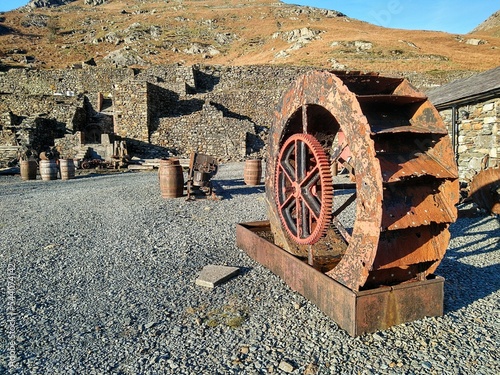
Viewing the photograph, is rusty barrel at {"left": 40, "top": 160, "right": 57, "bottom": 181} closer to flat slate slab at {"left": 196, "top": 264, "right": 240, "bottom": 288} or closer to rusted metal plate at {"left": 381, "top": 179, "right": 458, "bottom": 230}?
flat slate slab at {"left": 196, "top": 264, "right": 240, "bottom": 288}

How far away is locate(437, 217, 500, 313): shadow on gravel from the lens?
353cm

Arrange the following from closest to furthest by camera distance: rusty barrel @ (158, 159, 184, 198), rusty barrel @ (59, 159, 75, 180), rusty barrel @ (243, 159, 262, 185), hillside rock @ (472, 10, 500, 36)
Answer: rusty barrel @ (158, 159, 184, 198) < rusty barrel @ (243, 159, 262, 185) < rusty barrel @ (59, 159, 75, 180) < hillside rock @ (472, 10, 500, 36)

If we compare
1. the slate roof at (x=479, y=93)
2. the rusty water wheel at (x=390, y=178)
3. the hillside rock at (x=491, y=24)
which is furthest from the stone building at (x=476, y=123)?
the hillside rock at (x=491, y=24)

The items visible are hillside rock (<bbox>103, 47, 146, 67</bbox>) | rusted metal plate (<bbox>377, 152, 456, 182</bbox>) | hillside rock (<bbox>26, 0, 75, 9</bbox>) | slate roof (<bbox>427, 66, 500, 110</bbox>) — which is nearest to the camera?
rusted metal plate (<bbox>377, 152, 456, 182</bbox>)

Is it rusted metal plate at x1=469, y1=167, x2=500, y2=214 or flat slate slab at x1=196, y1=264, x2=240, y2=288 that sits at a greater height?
rusted metal plate at x1=469, y1=167, x2=500, y2=214

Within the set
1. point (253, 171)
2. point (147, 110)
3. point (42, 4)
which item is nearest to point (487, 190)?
point (253, 171)

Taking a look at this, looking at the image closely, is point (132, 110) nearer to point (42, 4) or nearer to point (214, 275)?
point (214, 275)

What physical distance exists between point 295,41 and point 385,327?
57224mm

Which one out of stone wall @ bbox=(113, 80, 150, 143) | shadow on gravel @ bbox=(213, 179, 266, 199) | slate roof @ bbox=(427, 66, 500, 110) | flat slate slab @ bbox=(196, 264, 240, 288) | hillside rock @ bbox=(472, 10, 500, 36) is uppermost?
hillside rock @ bbox=(472, 10, 500, 36)

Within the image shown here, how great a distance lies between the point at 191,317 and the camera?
125 inches

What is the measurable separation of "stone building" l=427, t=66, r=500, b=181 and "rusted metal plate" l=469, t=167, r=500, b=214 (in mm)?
1346

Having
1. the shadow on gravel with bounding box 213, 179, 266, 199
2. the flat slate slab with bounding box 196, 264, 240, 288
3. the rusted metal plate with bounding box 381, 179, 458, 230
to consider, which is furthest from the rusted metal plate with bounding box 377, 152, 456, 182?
the shadow on gravel with bounding box 213, 179, 266, 199

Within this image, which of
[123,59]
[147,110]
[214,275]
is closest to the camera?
[214,275]

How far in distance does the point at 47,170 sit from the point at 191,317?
13.7m
